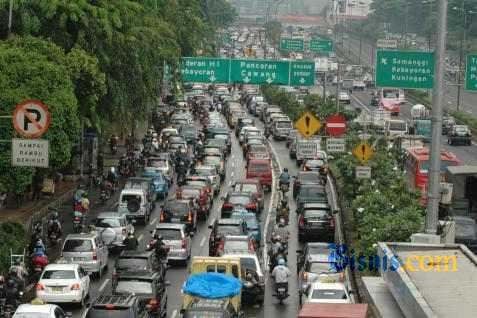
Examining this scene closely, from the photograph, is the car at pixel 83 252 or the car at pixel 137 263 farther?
the car at pixel 83 252

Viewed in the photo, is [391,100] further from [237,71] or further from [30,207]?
[30,207]

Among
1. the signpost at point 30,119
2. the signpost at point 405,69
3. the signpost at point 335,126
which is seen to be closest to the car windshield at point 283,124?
the signpost at point 335,126

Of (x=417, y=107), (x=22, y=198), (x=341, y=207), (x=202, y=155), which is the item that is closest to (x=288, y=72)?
(x=202, y=155)

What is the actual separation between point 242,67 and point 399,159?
9.82 metres

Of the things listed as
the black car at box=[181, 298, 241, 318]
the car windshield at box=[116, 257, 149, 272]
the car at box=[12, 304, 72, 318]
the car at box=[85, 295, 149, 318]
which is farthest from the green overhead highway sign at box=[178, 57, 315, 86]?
the car at box=[12, 304, 72, 318]

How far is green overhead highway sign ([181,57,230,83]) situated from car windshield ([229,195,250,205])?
1063 centimetres

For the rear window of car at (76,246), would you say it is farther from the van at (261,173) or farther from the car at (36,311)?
the van at (261,173)

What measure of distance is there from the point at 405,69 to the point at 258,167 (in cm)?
2788

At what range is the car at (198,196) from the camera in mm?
46594

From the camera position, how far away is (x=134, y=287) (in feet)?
89.5

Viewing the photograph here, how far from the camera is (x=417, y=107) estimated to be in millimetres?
90562

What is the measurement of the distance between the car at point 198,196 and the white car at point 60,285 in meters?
16.6

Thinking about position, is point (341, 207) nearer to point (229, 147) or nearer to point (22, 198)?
point (22, 198)

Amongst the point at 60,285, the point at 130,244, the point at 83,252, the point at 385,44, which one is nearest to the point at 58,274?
the point at 60,285
